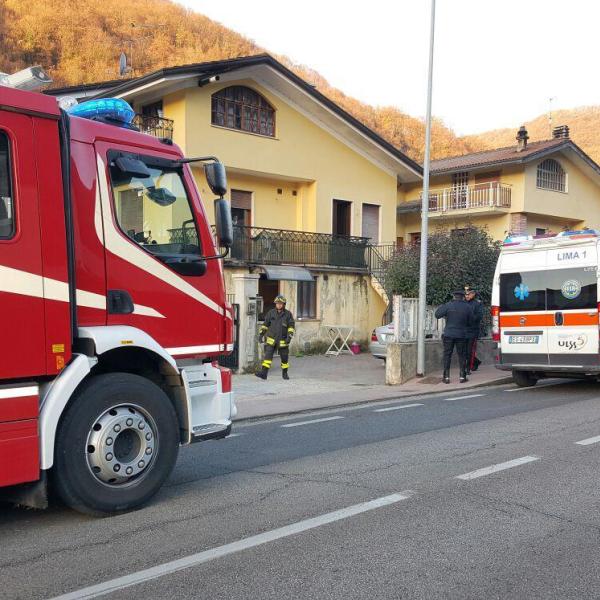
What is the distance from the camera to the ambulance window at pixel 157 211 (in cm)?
515

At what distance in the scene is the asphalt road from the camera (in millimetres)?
3750

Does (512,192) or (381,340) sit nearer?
(381,340)

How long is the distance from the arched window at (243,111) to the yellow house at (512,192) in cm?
922

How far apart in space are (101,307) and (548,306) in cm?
868

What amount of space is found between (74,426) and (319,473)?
2.37 metres

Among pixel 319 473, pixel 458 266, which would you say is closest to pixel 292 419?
pixel 319 473

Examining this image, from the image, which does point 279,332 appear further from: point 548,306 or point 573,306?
point 573,306

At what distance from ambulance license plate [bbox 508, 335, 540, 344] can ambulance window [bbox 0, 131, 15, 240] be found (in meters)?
9.40

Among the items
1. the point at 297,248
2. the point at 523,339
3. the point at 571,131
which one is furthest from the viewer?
the point at 571,131

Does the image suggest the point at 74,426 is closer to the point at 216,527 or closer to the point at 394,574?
the point at 216,527

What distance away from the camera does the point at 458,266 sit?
52.4 ft

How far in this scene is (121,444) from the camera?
498 centimetres

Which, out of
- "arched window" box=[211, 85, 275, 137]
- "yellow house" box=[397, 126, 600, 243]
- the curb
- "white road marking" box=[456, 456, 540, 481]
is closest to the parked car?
the curb

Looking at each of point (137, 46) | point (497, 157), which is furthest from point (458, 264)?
point (137, 46)
